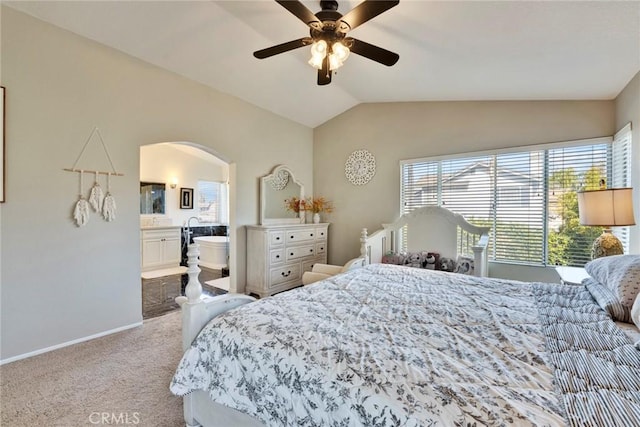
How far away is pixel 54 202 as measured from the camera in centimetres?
263

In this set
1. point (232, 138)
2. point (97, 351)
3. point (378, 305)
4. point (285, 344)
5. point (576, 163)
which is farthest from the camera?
point (232, 138)

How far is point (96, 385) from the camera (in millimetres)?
2088

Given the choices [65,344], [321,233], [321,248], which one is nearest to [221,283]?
[321,248]

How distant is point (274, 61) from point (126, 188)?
2206 millimetres

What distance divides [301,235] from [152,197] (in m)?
3.77

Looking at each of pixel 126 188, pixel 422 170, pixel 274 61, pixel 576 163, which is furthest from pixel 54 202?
pixel 576 163

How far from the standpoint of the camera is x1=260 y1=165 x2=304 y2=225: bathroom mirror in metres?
4.57

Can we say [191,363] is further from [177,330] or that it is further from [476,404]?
[177,330]

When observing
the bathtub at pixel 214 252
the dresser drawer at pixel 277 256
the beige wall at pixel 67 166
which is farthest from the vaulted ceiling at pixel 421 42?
the bathtub at pixel 214 252

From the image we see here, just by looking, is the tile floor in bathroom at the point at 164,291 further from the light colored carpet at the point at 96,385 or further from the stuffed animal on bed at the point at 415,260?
the stuffed animal on bed at the point at 415,260

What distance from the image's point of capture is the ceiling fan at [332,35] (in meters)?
1.80

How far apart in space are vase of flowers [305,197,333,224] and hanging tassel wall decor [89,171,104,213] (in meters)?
2.97

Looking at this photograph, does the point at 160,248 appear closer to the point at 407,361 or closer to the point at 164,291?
the point at 164,291

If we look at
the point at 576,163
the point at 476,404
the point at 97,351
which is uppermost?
the point at 576,163
